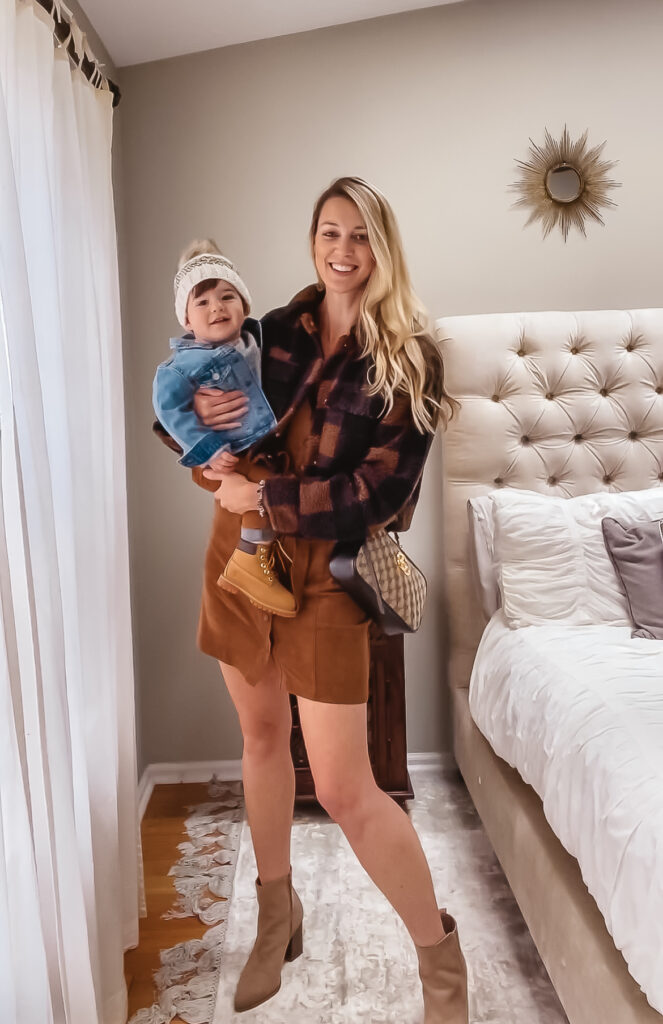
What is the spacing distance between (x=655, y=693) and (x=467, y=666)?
898 millimetres

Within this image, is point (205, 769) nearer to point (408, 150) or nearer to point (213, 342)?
point (213, 342)

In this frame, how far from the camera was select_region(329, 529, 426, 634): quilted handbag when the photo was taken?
1.31 m

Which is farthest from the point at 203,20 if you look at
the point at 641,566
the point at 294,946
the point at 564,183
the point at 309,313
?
the point at 294,946

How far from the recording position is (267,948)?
154 cm

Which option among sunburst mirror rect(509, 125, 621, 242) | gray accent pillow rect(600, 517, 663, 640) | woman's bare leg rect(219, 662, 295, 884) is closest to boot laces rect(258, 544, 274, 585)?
woman's bare leg rect(219, 662, 295, 884)

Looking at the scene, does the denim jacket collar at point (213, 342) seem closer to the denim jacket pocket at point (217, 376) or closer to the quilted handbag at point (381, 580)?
the denim jacket pocket at point (217, 376)

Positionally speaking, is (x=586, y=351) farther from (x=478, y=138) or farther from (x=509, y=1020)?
(x=509, y=1020)

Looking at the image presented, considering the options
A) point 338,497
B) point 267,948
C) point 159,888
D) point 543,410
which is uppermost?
point 543,410

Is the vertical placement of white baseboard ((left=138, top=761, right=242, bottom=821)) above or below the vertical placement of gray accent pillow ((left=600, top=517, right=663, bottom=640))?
below

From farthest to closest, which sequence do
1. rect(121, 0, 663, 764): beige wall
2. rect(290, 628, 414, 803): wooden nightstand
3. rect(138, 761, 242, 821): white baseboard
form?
rect(138, 761, 242, 821): white baseboard < rect(121, 0, 663, 764): beige wall < rect(290, 628, 414, 803): wooden nightstand

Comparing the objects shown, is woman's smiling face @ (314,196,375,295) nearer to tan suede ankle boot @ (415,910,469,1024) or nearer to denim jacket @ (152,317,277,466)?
denim jacket @ (152,317,277,466)

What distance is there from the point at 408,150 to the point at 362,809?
189 cm

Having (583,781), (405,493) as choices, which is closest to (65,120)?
(405,493)

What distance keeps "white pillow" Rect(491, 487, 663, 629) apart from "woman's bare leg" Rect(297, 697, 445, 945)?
2.78 feet
